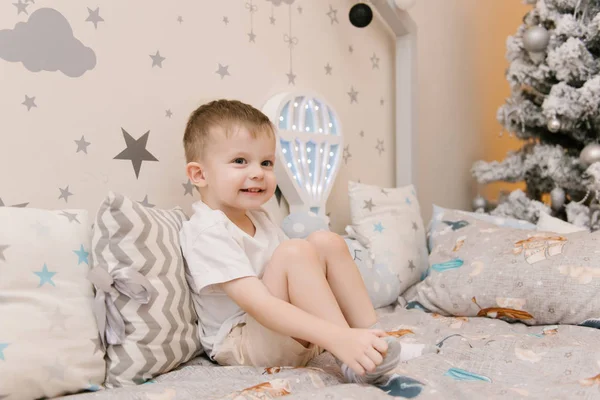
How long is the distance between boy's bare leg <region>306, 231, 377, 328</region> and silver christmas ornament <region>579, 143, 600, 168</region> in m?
1.10

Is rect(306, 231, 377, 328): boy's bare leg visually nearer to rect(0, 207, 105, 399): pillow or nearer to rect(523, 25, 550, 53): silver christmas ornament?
rect(0, 207, 105, 399): pillow

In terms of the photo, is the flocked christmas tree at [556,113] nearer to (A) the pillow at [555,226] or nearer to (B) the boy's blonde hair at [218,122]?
(A) the pillow at [555,226]

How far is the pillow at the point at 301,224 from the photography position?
1.42 meters

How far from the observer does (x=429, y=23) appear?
2213mm

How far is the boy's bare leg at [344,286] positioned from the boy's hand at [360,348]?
0.19 metres

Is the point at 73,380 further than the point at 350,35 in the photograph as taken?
No

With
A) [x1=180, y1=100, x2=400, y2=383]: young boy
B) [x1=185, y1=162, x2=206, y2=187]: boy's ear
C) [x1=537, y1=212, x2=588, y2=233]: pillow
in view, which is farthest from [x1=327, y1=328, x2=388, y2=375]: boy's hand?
[x1=537, y1=212, x2=588, y2=233]: pillow

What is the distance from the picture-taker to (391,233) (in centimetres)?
157

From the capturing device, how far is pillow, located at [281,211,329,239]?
4.67 ft

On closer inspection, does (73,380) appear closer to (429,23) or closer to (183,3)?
(183,3)

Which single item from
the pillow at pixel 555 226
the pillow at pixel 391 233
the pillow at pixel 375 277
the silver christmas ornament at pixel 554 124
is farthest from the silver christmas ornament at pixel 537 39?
the pillow at pixel 375 277

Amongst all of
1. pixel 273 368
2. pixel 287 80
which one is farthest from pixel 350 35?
pixel 273 368

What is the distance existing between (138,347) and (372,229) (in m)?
0.80

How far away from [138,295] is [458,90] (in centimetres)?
188
